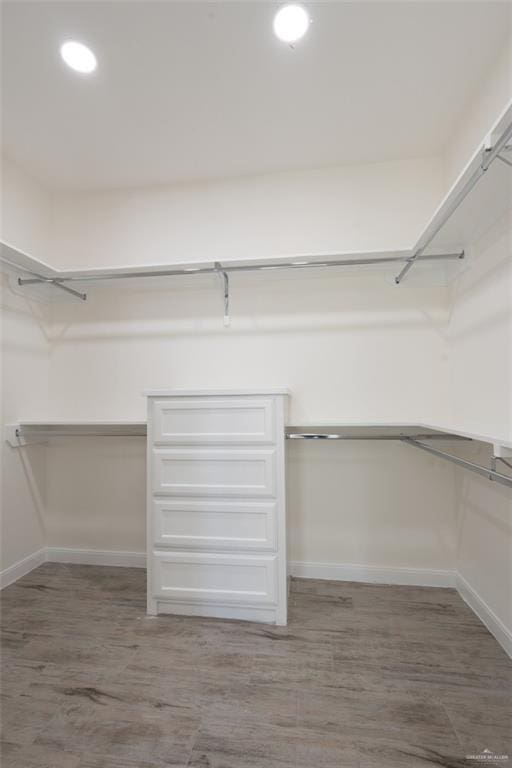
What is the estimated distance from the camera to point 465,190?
1343mm

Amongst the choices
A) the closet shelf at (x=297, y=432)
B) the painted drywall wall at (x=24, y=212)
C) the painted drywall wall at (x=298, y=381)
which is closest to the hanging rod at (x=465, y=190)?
the painted drywall wall at (x=298, y=381)

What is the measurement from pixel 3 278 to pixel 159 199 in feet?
3.92

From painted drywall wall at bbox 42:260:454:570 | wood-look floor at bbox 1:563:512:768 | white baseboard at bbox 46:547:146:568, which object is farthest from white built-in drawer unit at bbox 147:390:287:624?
white baseboard at bbox 46:547:146:568

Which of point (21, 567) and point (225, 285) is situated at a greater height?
point (225, 285)

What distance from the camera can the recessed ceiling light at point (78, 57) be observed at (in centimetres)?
159

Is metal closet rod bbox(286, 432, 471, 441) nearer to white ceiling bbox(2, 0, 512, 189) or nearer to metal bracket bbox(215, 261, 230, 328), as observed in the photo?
metal bracket bbox(215, 261, 230, 328)

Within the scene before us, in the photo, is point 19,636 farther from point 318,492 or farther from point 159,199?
point 159,199

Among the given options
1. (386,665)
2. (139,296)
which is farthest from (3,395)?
(386,665)

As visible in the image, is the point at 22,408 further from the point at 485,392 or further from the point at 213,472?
the point at 485,392

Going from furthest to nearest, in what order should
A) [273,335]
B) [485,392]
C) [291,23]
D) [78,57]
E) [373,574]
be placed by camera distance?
[273,335]
[373,574]
[485,392]
[78,57]
[291,23]

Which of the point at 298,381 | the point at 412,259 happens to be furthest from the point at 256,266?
the point at 412,259

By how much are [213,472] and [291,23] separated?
6.97 ft

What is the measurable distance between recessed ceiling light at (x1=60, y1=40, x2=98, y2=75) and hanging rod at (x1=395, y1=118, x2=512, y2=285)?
1.79 metres

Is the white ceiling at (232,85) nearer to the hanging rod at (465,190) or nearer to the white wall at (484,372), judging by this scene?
the white wall at (484,372)
